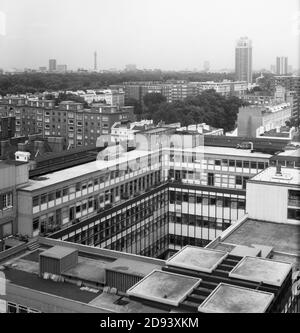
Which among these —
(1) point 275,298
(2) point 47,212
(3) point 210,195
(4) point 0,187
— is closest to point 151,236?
(3) point 210,195

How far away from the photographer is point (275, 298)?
2098 millimetres

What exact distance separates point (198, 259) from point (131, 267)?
330 mm

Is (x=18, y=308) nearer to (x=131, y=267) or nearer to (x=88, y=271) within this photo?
(x=88, y=271)

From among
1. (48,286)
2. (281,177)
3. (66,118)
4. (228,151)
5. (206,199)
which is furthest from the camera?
(66,118)

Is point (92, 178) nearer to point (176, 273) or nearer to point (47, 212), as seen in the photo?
point (47, 212)

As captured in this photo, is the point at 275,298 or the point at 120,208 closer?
the point at 275,298

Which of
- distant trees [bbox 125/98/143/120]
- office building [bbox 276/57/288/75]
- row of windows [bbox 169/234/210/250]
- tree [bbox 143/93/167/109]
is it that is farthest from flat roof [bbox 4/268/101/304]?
tree [bbox 143/93/167/109]

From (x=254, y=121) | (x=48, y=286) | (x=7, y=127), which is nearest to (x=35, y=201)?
(x=48, y=286)

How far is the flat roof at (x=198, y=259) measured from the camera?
238cm

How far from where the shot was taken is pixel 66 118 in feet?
33.9

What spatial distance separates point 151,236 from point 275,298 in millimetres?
2883

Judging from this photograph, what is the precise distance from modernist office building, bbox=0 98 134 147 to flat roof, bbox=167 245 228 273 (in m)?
7.18

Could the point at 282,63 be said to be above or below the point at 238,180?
above

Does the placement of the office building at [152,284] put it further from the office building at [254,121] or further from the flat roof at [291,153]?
the office building at [254,121]
